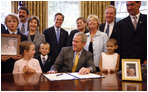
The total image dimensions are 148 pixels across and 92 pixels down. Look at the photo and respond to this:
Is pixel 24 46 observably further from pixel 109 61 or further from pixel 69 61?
pixel 109 61

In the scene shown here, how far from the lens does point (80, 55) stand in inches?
98.0

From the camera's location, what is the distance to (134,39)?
281 centimetres

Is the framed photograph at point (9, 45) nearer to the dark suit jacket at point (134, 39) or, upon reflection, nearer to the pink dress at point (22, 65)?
the pink dress at point (22, 65)

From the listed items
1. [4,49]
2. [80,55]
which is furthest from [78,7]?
[4,49]

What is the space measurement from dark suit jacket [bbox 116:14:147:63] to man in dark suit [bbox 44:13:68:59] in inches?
49.6

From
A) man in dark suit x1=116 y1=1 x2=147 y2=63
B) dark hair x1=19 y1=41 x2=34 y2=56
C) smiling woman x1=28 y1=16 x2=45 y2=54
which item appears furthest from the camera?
smiling woman x1=28 y1=16 x2=45 y2=54

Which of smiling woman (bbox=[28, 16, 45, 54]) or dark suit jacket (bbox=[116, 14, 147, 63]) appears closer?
dark suit jacket (bbox=[116, 14, 147, 63])

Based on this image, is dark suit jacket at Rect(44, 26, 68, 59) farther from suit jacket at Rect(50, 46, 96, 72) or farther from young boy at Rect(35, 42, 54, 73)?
suit jacket at Rect(50, 46, 96, 72)

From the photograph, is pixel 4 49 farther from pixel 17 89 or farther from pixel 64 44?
pixel 64 44

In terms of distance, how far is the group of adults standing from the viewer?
2803mm

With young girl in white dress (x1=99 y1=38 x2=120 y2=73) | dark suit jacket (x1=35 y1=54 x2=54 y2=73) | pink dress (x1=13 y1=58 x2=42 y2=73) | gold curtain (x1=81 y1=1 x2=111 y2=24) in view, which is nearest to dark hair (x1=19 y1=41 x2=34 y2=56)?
pink dress (x1=13 y1=58 x2=42 y2=73)

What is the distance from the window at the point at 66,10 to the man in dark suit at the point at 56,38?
331 cm

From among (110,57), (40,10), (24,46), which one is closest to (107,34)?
(110,57)

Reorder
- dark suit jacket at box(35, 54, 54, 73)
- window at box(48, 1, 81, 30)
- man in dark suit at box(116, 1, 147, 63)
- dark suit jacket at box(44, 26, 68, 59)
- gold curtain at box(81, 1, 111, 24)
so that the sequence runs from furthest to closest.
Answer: gold curtain at box(81, 1, 111, 24) → window at box(48, 1, 81, 30) → dark suit jacket at box(44, 26, 68, 59) → dark suit jacket at box(35, 54, 54, 73) → man in dark suit at box(116, 1, 147, 63)
